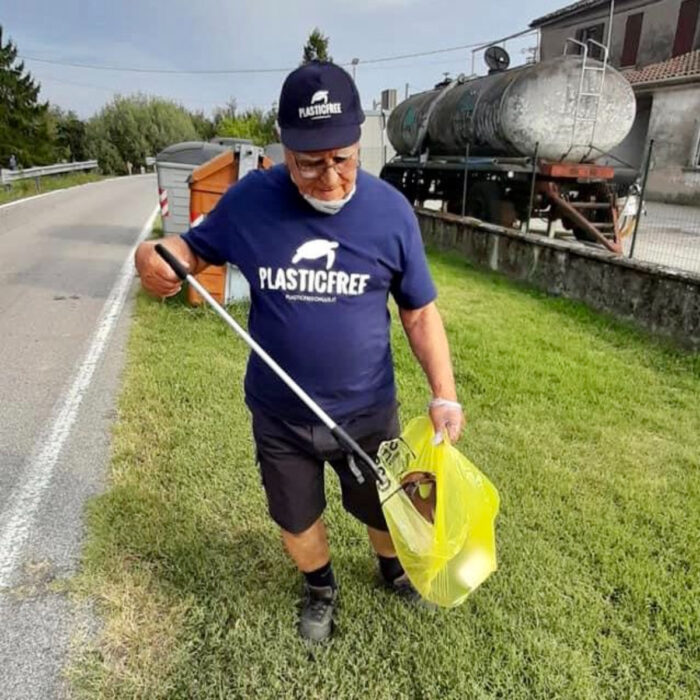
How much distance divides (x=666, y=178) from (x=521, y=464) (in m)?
18.3

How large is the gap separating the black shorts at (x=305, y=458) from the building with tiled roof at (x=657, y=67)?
1529cm

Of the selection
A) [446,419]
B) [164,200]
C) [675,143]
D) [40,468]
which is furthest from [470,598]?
[675,143]

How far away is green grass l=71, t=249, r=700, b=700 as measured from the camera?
6.48ft

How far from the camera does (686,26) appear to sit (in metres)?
20.5

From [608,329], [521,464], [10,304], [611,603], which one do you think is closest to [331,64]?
[611,603]

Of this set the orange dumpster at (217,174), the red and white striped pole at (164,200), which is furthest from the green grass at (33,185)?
the orange dumpster at (217,174)

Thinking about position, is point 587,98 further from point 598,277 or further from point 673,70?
point 673,70

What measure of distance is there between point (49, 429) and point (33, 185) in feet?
69.8

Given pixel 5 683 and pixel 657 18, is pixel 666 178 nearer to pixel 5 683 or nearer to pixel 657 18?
pixel 657 18

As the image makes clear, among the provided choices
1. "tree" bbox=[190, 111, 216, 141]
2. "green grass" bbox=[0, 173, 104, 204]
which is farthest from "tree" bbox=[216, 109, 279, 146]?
"green grass" bbox=[0, 173, 104, 204]

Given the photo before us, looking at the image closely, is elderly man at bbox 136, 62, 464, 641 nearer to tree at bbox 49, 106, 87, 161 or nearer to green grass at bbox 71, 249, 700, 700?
green grass at bbox 71, 249, 700, 700

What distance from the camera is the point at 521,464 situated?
324 centimetres

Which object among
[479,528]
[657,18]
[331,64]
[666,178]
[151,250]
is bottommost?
[666,178]

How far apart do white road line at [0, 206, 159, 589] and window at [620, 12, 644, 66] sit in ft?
81.2
